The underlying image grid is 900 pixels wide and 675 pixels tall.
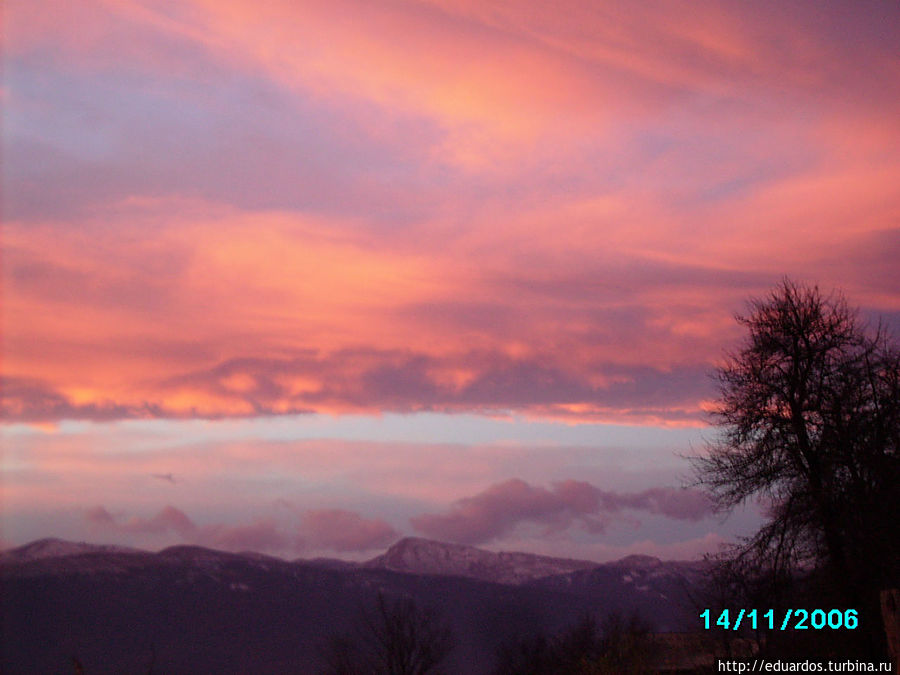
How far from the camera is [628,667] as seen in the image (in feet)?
75.8

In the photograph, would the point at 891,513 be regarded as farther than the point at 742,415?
No

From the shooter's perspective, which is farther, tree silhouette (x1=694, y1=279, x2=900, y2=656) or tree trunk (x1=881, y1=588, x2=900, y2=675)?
tree silhouette (x1=694, y1=279, x2=900, y2=656)

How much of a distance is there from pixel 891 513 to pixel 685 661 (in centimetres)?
5109

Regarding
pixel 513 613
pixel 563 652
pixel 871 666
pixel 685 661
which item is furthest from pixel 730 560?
pixel 513 613

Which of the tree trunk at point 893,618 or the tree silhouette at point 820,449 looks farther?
the tree silhouette at point 820,449

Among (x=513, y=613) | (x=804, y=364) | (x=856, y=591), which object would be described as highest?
(x=804, y=364)

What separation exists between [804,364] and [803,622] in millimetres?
8129

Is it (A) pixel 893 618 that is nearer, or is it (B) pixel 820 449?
(A) pixel 893 618

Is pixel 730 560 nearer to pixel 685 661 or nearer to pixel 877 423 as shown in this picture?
pixel 877 423

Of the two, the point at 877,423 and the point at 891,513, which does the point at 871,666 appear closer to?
the point at 891,513

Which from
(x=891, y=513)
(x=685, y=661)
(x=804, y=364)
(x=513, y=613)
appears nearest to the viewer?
(x=891, y=513)

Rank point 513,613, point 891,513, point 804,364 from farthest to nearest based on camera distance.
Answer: point 513,613, point 804,364, point 891,513

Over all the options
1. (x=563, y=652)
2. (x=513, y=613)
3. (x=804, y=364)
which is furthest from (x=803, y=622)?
(x=513, y=613)

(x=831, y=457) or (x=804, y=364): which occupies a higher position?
(x=804, y=364)
